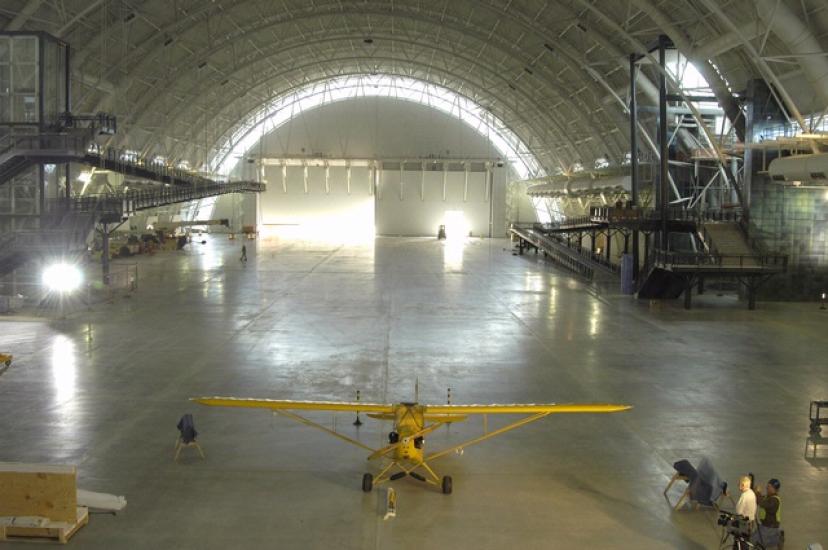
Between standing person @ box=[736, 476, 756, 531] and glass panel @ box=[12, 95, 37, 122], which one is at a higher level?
glass panel @ box=[12, 95, 37, 122]

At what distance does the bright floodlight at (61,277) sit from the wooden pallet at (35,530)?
2101cm

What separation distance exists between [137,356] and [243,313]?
849cm

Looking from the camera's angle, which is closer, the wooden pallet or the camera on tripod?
the camera on tripod

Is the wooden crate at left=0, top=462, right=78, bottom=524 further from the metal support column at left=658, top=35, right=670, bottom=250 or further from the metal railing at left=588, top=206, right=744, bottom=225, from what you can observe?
the metal railing at left=588, top=206, right=744, bottom=225

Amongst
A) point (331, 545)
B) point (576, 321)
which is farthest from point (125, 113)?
point (331, 545)

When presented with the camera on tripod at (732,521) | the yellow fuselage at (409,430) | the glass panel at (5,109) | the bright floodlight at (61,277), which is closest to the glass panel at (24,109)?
the glass panel at (5,109)

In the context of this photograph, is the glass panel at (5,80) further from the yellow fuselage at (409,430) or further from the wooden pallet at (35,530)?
the yellow fuselage at (409,430)

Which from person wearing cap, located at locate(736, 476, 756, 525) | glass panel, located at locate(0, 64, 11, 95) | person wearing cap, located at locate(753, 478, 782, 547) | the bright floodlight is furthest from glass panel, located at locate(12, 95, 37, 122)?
person wearing cap, located at locate(753, 478, 782, 547)

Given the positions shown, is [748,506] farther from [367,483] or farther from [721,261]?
[721,261]

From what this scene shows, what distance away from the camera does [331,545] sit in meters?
10.5

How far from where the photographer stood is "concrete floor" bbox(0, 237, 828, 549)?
36.8 ft

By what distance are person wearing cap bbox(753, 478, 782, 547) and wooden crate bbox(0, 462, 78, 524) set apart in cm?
970

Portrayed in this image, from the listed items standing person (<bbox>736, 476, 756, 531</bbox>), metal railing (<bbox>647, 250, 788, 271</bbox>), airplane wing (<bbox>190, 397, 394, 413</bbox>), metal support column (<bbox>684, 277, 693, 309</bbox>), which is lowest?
standing person (<bbox>736, 476, 756, 531</bbox>)

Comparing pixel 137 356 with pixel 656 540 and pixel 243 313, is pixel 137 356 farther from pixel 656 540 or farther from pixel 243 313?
pixel 656 540
